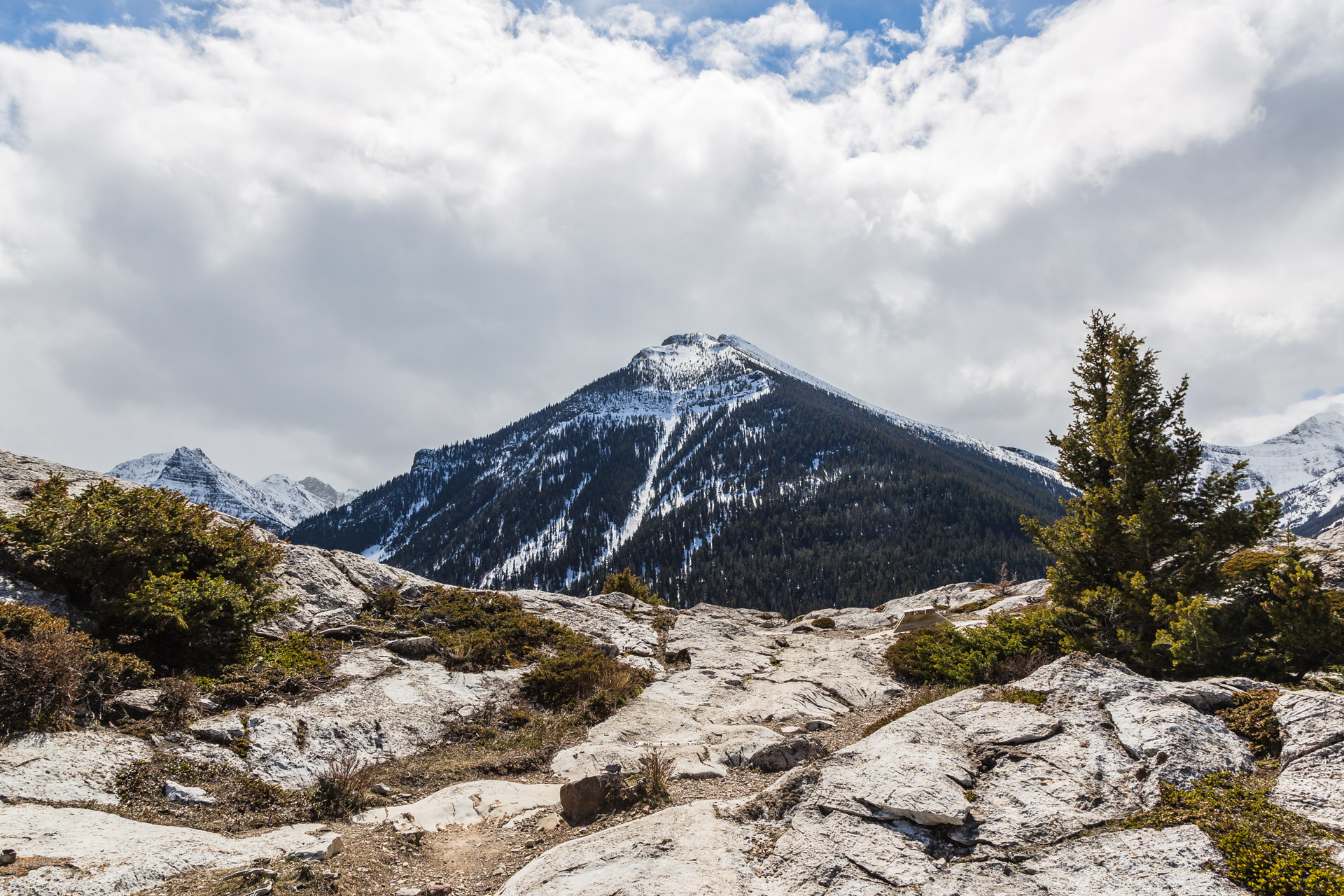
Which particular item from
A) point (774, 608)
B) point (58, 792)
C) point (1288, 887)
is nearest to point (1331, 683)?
point (1288, 887)

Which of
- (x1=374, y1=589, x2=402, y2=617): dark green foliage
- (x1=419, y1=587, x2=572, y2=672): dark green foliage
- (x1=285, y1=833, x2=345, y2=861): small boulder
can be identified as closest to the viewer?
(x1=285, y1=833, x2=345, y2=861): small boulder

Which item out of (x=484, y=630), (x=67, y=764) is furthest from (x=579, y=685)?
(x=67, y=764)

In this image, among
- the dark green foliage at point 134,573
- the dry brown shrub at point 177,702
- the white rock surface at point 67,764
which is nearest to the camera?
the white rock surface at point 67,764

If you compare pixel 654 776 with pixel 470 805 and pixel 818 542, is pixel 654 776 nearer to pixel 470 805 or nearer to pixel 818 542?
pixel 470 805

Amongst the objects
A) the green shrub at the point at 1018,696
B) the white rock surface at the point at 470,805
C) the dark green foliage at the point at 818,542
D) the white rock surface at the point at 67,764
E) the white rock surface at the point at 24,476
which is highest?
the dark green foliage at the point at 818,542

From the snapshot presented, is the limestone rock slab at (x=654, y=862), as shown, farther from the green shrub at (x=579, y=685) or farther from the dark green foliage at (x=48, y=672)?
the green shrub at (x=579, y=685)

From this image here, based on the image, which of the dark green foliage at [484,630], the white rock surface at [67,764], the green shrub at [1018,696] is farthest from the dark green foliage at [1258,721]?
the dark green foliage at [484,630]

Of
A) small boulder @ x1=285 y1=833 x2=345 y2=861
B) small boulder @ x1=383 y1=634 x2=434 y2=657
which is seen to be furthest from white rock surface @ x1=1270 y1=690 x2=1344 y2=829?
small boulder @ x1=383 y1=634 x2=434 y2=657

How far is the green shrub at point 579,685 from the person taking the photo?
594 inches

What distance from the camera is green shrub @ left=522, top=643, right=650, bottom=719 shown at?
15094 millimetres

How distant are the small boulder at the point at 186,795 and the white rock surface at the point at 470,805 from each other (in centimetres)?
223

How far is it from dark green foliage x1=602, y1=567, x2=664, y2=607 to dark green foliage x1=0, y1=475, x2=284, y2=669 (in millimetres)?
25624

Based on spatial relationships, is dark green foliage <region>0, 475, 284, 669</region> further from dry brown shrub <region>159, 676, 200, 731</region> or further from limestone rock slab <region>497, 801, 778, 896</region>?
limestone rock slab <region>497, 801, 778, 896</region>

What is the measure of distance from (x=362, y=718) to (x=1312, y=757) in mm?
15011
